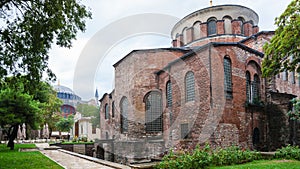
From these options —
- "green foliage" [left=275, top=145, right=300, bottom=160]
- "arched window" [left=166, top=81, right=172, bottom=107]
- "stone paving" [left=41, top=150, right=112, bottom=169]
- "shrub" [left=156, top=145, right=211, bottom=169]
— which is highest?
"arched window" [left=166, top=81, right=172, bottom=107]

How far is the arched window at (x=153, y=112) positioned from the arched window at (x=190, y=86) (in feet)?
14.6

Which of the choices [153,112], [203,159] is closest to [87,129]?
[153,112]

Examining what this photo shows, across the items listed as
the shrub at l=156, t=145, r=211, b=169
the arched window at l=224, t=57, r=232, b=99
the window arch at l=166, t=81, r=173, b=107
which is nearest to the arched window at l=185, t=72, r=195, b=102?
the arched window at l=224, t=57, r=232, b=99

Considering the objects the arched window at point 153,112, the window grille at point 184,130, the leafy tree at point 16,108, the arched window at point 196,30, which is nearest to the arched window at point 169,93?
the arched window at point 153,112

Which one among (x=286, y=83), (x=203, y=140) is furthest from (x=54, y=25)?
(x=286, y=83)

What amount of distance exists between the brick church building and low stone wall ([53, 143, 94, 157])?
1.57 meters

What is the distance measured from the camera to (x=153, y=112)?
71.2 ft

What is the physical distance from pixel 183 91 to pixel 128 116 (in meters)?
6.98

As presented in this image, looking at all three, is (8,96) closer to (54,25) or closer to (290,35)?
(54,25)

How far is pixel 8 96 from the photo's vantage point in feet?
53.2

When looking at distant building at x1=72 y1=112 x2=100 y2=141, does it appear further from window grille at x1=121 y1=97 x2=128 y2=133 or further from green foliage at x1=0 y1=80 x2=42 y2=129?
green foliage at x1=0 y1=80 x2=42 y2=129

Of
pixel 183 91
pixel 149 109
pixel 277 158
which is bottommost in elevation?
pixel 277 158

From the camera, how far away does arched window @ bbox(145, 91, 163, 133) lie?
21.5 meters

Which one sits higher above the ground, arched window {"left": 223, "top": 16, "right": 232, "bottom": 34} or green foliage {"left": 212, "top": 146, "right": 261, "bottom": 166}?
arched window {"left": 223, "top": 16, "right": 232, "bottom": 34}
